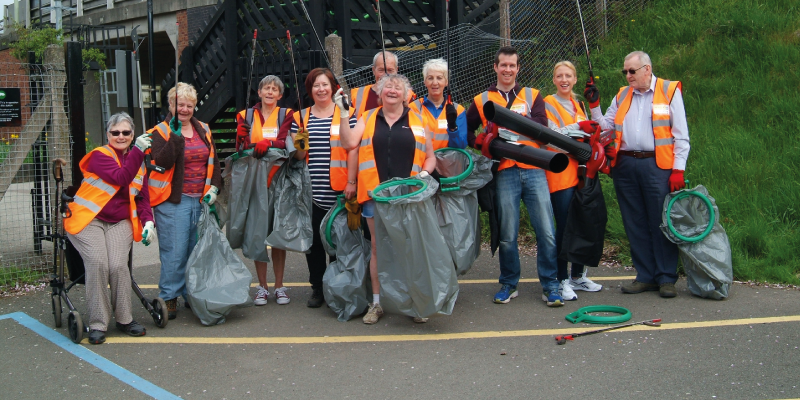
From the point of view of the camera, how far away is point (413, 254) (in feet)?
15.6

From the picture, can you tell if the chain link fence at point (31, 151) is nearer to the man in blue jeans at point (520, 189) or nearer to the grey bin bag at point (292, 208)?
the grey bin bag at point (292, 208)

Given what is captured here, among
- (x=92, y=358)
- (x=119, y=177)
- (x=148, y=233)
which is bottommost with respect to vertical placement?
(x=92, y=358)

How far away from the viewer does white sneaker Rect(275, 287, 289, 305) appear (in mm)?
5788

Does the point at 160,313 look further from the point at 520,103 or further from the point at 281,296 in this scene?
the point at 520,103

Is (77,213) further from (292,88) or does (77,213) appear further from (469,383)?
(292,88)

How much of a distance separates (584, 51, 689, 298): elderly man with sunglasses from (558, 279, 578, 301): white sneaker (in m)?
0.48

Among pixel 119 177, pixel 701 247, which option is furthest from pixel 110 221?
pixel 701 247

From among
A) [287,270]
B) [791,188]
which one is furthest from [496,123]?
[791,188]

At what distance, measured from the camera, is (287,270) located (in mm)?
7102

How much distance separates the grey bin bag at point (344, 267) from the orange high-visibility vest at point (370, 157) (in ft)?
1.11

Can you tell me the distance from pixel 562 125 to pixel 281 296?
2544 mm

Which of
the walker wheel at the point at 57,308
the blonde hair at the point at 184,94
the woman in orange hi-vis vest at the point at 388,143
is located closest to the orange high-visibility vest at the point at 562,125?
the woman in orange hi-vis vest at the point at 388,143

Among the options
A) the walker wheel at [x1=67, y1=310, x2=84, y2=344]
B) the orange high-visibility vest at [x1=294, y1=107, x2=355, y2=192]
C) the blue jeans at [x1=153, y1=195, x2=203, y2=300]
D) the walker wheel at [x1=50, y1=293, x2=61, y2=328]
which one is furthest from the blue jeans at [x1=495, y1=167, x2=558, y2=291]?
the walker wheel at [x1=50, y1=293, x2=61, y2=328]

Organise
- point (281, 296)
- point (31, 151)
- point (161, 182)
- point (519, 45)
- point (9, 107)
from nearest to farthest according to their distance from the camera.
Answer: point (161, 182) < point (281, 296) < point (9, 107) < point (31, 151) < point (519, 45)
